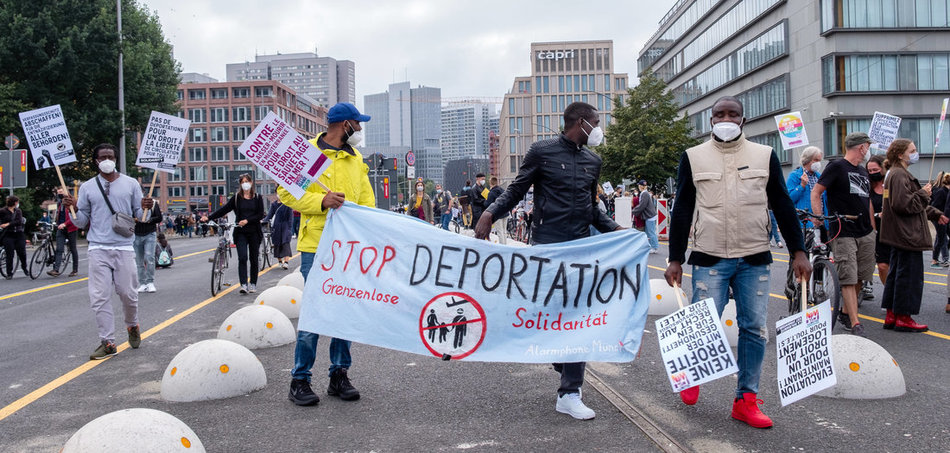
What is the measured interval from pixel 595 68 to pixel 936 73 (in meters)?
91.2

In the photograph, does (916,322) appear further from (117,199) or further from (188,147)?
(188,147)

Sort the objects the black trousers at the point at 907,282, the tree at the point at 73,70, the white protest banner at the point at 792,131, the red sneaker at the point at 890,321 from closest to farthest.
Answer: the black trousers at the point at 907,282 < the red sneaker at the point at 890,321 < the white protest banner at the point at 792,131 < the tree at the point at 73,70

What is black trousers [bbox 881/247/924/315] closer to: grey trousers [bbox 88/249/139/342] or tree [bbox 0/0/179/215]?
grey trousers [bbox 88/249/139/342]

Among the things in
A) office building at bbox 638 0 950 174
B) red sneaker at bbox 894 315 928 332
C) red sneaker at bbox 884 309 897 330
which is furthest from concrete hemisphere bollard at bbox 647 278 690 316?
office building at bbox 638 0 950 174

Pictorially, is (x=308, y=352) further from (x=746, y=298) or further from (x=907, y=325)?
(x=907, y=325)

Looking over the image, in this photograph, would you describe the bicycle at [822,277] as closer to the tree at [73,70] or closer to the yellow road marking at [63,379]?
the yellow road marking at [63,379]

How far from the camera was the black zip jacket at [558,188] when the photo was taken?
491 cm

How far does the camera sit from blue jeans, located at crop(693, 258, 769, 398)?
457cm

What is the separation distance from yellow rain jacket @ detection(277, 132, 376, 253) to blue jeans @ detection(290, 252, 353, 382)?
0.15 m

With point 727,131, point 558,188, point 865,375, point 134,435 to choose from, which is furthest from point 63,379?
point 865,375

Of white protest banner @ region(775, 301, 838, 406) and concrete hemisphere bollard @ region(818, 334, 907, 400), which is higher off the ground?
white protest banner @ region(775, 301, 838, 406)

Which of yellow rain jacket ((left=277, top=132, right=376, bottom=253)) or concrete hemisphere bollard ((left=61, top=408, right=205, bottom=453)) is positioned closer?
concrete hemisphere bollard ((left=61, top=408, right=205, bottom=453))

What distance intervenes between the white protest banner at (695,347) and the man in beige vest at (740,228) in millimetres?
299

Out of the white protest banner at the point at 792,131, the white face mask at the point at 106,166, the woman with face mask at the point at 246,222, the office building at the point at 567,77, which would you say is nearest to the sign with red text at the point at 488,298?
the white face mask at the point at 106,166
